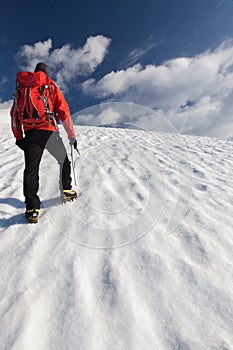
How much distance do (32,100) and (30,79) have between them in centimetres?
29

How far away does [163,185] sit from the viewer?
4004 mm

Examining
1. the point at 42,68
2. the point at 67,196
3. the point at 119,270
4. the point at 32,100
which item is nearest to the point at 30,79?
the point at 32,100

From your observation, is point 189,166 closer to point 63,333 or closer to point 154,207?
point 154,207

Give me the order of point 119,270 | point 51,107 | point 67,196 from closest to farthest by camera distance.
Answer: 1. point 119,270
2. point 51,107
3. point 67,196

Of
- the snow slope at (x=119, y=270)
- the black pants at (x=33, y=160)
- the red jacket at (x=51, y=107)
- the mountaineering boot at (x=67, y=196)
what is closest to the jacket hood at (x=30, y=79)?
the red jacket at (x=51, y=107)

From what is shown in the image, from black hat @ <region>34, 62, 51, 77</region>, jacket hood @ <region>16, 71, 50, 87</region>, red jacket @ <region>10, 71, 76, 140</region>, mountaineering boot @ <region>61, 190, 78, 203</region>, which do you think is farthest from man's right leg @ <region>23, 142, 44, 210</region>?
black hat @ <region>34, 62, 51, 77</region>

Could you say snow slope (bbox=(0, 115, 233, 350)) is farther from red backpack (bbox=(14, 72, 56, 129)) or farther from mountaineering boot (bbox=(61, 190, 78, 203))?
red backpack (bbox=(14, 72, 56, 129))

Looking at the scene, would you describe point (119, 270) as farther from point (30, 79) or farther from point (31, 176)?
point (30, 79)

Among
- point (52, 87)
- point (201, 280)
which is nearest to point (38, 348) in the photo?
point (201, 280)

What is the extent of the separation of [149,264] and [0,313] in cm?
130

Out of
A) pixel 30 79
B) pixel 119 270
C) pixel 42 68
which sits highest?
pixel 42 68

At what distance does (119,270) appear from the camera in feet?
6.53

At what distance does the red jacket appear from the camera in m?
2.75

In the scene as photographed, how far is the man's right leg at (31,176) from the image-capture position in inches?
107
